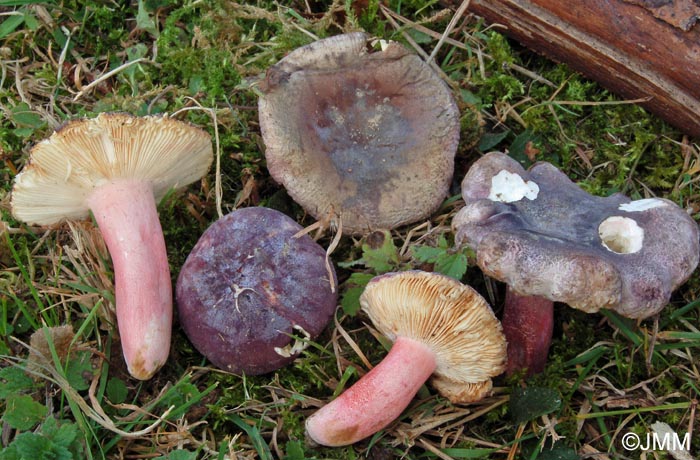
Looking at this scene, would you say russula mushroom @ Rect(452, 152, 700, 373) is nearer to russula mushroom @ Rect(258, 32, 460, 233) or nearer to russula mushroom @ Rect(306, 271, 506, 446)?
russula mushroom @ Rect(306, 271, 506, 446)

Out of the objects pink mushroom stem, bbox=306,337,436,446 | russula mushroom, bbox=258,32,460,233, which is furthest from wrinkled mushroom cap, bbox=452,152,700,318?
pink mushroom stem, bbox=306,337,436,446

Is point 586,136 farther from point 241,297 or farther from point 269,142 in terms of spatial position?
point 241,297

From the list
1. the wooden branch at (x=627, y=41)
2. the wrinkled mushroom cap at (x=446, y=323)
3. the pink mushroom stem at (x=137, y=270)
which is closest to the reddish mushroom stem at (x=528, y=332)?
the wrinkled mushroom cap at (x=446, y=323)

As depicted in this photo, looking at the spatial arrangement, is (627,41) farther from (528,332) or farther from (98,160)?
(98,160)

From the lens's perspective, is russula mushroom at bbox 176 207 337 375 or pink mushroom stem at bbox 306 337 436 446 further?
russula mushroom at bbox 176 207 337 375

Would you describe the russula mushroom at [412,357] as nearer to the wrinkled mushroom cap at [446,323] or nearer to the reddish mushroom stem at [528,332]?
the wrinkled mushroom cap at [446,323]

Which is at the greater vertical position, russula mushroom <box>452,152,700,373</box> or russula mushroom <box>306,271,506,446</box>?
russula mushroom <box>452,152,700,373</box>

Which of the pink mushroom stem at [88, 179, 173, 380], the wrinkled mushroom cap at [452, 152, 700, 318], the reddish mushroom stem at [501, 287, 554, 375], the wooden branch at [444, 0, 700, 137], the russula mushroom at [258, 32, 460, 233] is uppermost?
the wooden branch at [444, 0, 700, 137]
